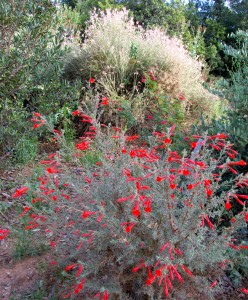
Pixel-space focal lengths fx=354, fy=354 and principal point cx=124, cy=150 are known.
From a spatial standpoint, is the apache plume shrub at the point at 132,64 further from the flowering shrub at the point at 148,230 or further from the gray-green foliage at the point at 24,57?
the flowering shrub at the point at 148,230

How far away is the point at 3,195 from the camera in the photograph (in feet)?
12.6

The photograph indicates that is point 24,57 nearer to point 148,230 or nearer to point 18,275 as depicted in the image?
point 18,275

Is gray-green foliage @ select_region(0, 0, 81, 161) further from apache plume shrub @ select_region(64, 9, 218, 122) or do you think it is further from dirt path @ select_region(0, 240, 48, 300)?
apache plume shrub @ select_region(64, 9, 218, 122)

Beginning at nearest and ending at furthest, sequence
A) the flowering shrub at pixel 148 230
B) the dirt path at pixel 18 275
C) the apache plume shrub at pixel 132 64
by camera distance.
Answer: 1. the flowering shrub at pixel 148 230
2. the dirt path at pixel 18 275
3. the apache plume shrub at pixel 132 64

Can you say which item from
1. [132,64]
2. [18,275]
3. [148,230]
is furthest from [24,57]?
[132,64]

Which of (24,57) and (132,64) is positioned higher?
(24,57)

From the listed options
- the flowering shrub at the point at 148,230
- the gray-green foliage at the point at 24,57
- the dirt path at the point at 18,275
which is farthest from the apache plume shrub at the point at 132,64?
the flowering shrub at the point at 148,230

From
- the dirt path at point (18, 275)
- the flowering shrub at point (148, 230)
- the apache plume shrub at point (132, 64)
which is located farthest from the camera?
the apache plume shrub at point (132, 64)

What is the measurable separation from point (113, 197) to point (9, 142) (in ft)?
6.53

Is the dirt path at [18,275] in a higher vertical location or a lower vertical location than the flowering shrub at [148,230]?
lower

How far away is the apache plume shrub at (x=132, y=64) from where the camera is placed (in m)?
6.42

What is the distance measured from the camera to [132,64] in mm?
6648

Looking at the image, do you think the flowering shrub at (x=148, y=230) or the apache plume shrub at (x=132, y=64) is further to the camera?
the apache plume shrub at (x=132, y=64)

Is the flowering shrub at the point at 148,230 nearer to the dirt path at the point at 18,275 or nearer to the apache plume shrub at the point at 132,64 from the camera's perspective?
the dirt path at the point at 18,275
